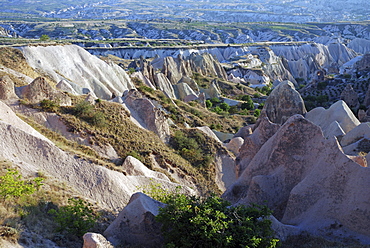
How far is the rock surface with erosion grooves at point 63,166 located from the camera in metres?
14.8

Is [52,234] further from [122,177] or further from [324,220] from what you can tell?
[324,220]

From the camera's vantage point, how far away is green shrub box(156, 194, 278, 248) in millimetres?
10266

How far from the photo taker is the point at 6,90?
21.1 metres

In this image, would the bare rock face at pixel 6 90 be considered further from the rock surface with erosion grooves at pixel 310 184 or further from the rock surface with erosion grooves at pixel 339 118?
the rock surface with erosion grooves at pixel 339 118

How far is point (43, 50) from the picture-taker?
133 feet

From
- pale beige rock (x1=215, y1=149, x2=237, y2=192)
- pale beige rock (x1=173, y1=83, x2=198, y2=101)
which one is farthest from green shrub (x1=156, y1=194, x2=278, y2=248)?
pale beige rock (x1=173, y1=83, x2=198, y2=101)

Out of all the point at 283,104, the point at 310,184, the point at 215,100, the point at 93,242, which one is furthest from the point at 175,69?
the point at 93,242

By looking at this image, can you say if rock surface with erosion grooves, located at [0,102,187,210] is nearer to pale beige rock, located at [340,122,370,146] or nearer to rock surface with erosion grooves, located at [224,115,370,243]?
rock surface with erosion grooves, located at [224,115,370,243]

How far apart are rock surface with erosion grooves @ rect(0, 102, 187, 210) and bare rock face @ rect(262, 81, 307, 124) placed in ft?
75.6

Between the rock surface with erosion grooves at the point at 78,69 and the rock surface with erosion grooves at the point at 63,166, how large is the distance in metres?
Result: 20.1

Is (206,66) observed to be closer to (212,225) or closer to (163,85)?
(163,85)

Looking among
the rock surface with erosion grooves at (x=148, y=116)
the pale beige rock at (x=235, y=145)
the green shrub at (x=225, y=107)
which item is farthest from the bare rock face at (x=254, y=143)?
the green shrub at (x=225, y=107)

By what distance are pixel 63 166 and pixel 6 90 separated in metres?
8.01

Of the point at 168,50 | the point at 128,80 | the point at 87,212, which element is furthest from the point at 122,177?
the point at 168,50
